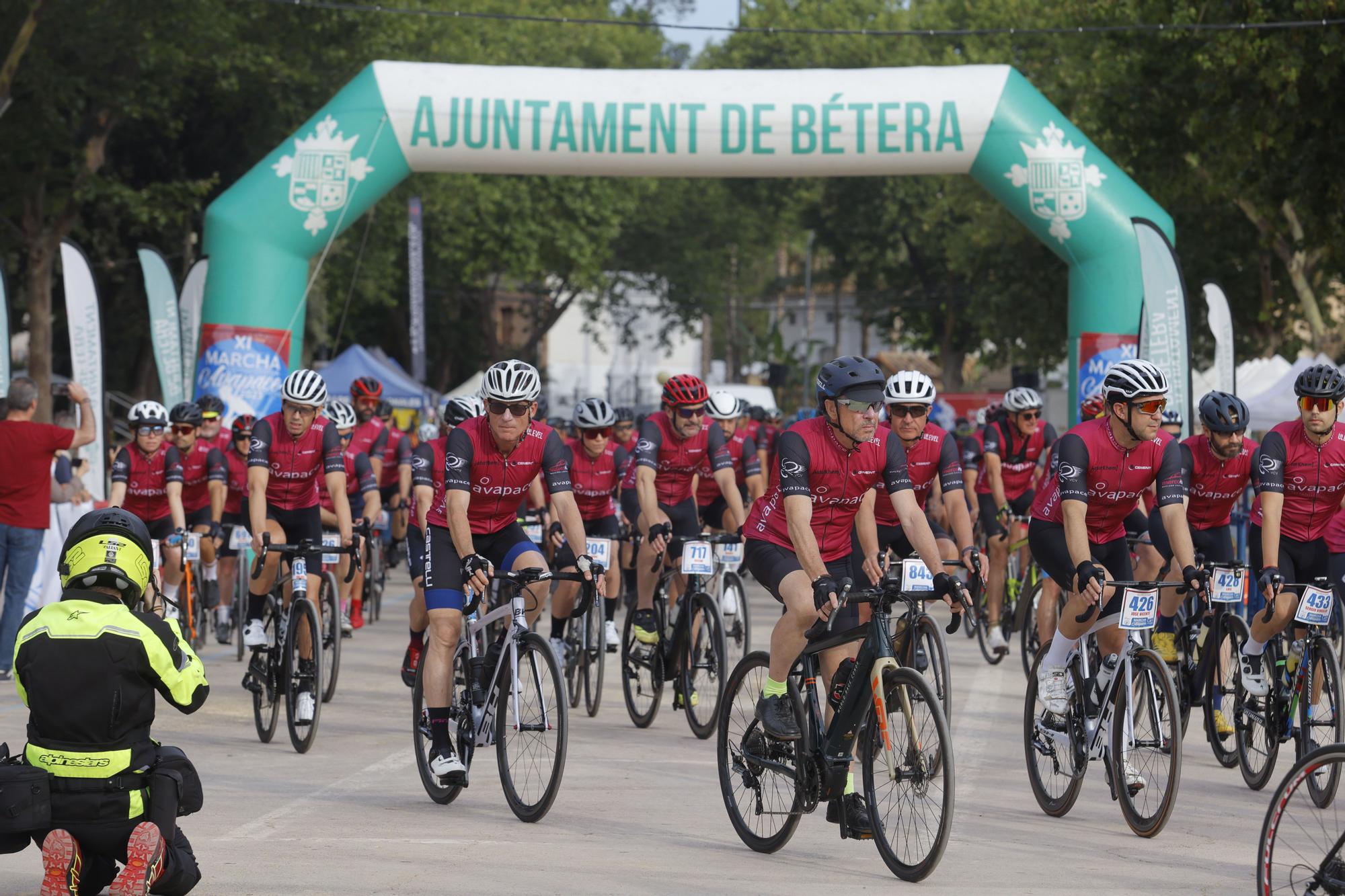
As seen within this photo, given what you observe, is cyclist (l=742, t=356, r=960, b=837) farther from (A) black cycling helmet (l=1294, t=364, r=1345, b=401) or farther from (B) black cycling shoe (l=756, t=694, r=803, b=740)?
(A) black cycling helmet (l=1294, t=364, r=1345, b=401)

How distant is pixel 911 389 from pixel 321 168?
10241 millimetres

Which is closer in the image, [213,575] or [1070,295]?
[213,575]

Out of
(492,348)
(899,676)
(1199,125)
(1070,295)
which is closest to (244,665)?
(899,676)

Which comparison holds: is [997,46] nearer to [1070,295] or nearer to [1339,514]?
[1070,295]

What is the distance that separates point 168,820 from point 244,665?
8538 mm

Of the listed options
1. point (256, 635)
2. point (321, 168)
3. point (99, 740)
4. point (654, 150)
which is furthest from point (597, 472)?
point (321, 168)

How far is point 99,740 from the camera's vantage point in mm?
5965

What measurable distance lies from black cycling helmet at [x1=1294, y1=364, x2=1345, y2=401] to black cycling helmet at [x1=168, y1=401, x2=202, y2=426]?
331 inches

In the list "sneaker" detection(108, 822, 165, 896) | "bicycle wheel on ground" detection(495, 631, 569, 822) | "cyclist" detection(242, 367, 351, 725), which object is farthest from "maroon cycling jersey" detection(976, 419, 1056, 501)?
"sneaker" detection(108, 822, 165, 896)

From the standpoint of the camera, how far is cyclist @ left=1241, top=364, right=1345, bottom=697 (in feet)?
30.2

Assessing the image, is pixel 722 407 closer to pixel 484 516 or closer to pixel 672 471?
pixel 672 471

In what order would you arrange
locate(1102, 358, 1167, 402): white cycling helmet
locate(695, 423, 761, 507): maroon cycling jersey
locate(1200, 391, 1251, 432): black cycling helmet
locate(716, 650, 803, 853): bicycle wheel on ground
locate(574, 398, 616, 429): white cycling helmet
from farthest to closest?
locate(695, 423, 761, 507): maroon cycling jersey, locate(574, 398, 616, 429): white cycling helmet, locate(1200, 391, 1251, 432): black cycling helmet, locate(1102, 358, 1167, 402): white cycling helmet, locate(716, 650, 803, 853): bicycle wheel on ground

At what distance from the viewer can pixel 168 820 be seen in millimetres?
6012

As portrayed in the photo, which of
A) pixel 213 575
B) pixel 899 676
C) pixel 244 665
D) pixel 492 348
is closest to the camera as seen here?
pixel 899 676
